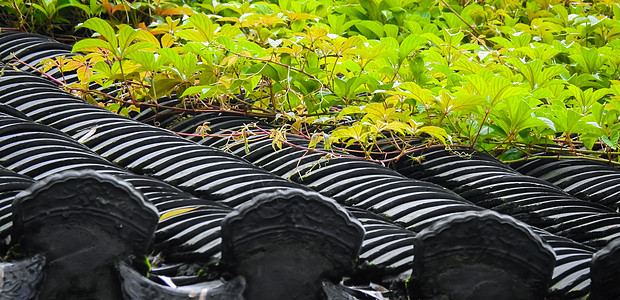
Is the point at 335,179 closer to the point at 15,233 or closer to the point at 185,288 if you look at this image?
the point at 185,288

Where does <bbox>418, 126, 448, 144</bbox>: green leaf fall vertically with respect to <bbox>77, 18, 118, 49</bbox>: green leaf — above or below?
below

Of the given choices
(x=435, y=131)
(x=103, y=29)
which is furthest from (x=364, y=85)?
(x=103, y=29)

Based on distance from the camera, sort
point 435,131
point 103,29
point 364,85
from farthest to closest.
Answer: point 364,85 < point 103,29 < point 435,131

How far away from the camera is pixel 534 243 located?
1130 mm

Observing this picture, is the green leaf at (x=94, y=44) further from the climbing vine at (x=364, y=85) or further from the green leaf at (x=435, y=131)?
the green leaf at (x=435, y=131)

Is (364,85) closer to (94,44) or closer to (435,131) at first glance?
(435,131)

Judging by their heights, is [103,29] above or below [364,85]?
above

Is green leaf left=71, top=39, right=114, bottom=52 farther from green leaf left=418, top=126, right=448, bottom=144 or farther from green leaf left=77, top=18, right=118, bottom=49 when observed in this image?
green leaf left=418, top=126, right=448, bottom=144

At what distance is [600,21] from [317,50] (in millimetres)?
1541

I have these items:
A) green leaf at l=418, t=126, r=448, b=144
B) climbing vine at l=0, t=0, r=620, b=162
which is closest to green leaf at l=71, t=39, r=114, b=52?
climbing vine at l=0, t=0, r=620, b=162

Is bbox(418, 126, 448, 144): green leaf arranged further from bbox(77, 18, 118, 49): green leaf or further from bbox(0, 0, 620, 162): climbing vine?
bbox(77, 18, 118, 49): green leaf

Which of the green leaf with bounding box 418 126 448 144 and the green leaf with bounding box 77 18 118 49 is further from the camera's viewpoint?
the green leaf with bounding box 77 18 118 49

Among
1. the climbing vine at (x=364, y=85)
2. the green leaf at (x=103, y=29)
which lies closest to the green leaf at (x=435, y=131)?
the climbing vine at (x=364, y=85)

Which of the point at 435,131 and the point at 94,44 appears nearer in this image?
the point at 435,131
